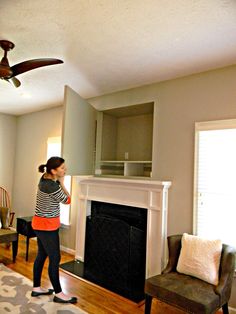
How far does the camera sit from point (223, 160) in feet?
8.75

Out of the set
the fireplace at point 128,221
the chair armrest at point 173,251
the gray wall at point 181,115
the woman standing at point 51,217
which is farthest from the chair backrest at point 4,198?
the chair armrest at point 173,251

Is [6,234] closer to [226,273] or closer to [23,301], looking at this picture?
[23,301]

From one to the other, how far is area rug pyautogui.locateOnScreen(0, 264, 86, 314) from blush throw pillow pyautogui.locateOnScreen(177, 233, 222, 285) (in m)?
1.15

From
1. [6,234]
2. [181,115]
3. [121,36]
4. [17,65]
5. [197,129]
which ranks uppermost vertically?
[121,36]

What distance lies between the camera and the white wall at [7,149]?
18.5 feet

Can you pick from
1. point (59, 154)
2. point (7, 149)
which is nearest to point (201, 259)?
point (59, 154)

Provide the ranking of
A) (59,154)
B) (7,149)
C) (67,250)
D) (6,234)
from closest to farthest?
(6,234), (67,250), (59,154), (7,149)

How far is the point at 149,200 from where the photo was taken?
10.1 feet

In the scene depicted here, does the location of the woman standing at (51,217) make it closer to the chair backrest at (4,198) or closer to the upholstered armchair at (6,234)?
the upholstered armchair at (6,234)

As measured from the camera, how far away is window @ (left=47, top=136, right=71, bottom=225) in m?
4.44

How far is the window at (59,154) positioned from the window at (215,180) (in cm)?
240

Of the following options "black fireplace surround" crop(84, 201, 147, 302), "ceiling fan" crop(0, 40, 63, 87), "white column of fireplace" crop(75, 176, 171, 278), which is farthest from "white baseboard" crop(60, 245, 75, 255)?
"ceiling fan" crop(0, 40, 63, 87)

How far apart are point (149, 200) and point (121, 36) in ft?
6.08

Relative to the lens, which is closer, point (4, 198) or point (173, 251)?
point (173, 251)
